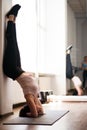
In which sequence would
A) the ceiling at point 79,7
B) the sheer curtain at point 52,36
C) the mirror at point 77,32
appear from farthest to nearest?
1. the mirror at point 77,32
2. the ceiling at point 79,7
3. the sheer curtain at point 52,36

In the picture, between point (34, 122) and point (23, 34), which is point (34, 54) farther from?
point (34, 122)

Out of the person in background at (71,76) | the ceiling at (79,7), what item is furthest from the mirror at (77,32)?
the person in background at (71,76)

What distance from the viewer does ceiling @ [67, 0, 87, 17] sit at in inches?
402

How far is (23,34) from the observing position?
5996mm

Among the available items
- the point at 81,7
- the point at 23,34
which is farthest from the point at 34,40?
the point at 81,7

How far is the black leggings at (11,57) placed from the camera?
3863mm

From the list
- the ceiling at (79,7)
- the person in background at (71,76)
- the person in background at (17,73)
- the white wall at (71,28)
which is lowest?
the person in background at (71,76)

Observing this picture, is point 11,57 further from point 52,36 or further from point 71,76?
point 71,76

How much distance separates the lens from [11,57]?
3.90 m

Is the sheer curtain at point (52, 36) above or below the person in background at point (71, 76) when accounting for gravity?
above

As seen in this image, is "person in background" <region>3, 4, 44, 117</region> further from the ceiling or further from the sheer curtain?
the ceiling

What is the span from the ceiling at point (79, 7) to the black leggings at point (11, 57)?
6.45 meters

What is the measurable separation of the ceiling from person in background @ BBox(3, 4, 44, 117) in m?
6.43

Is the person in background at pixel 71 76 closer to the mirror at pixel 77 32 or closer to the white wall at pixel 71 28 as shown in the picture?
the mirror at pixel 77 32
